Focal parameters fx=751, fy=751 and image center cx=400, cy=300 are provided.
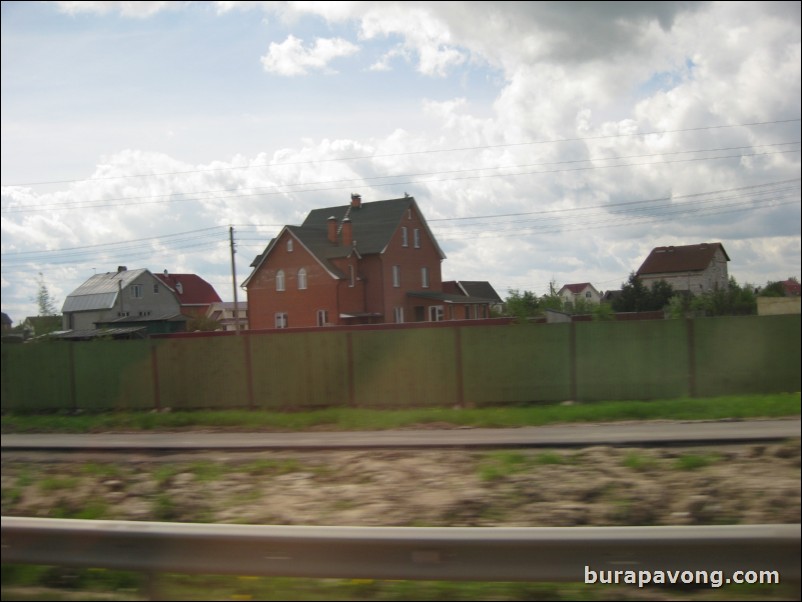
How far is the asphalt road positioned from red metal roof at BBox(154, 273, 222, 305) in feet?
10.5

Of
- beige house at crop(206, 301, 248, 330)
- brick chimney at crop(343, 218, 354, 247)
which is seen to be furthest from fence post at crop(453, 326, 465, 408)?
beige house at crop(206, 301, 248, 330)

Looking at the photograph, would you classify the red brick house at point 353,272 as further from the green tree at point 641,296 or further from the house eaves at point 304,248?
the green tree at point 641,296

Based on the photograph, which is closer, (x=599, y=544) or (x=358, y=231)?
(x=599, y=544)

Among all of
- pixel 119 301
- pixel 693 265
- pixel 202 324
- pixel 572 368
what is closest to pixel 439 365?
pixel 572 368

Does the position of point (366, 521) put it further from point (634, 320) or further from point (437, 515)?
point (634, 320)

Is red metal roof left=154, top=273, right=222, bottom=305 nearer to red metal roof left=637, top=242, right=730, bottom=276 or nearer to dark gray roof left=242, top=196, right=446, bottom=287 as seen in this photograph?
dark gray roof left=242, top=196, right=446, bottom=287

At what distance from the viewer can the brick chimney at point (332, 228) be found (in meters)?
20.4

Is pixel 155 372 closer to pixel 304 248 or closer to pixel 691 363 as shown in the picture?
pixel 304 248

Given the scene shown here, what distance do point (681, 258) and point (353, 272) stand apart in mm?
8670

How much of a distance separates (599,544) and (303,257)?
1618cm

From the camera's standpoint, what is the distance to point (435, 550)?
13.9 feet

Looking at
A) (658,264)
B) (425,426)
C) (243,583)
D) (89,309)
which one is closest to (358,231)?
(425,426)

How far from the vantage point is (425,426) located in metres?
17.9

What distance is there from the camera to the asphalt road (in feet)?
41.7
